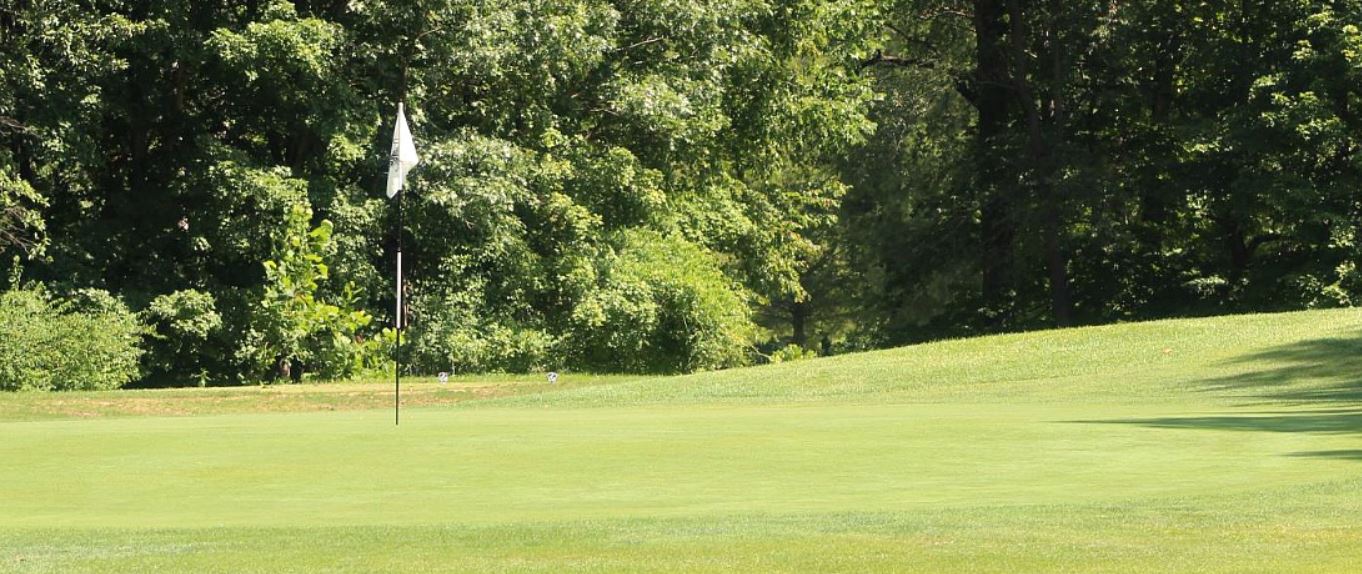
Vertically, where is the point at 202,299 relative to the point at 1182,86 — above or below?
below

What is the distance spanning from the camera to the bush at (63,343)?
25.9m

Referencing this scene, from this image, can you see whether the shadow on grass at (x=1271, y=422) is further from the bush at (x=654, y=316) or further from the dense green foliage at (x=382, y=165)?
the bush at (x=654, y=316)

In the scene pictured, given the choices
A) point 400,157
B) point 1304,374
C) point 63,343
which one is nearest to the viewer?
point 400,157

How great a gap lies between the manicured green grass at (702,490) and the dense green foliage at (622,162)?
10062 millimetres

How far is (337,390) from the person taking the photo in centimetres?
2456

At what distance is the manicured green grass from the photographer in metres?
8.04

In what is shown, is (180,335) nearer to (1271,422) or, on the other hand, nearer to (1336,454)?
(1271,422)

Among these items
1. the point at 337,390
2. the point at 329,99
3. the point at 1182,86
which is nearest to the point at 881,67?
the point at 1182,86

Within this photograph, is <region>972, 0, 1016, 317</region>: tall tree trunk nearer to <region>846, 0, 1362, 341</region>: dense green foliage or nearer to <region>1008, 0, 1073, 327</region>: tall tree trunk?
<region>846, 0, 1362, 341</region>: dense green foliage

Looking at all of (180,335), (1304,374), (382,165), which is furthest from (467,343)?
(1304,374)

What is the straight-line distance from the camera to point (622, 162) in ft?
105

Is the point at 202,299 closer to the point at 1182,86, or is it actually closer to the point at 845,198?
the point at 1182,86

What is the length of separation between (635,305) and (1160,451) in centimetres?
1949

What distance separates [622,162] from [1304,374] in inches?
502
